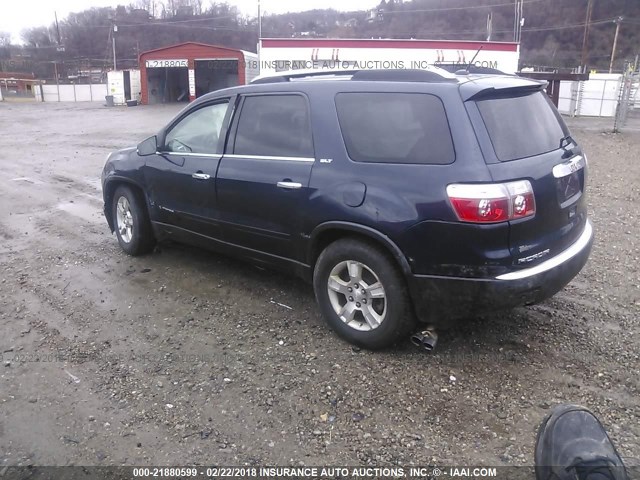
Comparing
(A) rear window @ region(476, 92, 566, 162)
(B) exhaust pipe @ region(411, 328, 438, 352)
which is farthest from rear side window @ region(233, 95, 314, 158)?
(B) exhaust pipe @ region(411, 328, 438, 352)

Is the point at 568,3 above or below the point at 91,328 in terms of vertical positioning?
above

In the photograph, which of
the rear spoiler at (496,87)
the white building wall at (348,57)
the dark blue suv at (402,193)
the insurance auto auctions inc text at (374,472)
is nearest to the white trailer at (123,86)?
the white building wall at (348,57)

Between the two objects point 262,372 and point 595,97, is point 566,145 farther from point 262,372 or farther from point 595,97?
point 595,97

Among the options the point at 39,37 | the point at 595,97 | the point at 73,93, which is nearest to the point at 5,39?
the point at 39,37

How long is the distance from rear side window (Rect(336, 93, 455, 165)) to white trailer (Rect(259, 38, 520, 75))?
2301cm

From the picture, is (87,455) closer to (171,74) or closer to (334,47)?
(334,47)

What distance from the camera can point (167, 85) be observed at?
49.7 m

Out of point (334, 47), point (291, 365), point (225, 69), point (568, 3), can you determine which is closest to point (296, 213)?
point (291, 365)

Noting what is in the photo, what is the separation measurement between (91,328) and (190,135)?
6.43ft

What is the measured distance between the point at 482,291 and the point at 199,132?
3032 mm

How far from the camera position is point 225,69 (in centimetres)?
4884

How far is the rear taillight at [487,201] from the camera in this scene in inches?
129

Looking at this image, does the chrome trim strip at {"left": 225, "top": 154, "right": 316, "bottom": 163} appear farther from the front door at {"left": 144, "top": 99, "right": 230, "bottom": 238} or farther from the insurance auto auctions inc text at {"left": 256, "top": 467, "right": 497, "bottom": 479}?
the insurance auto auctions inc text at {"left": 256, "top": 467, "right": 497, "bottom": 479}

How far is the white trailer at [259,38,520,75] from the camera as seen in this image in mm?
26250
